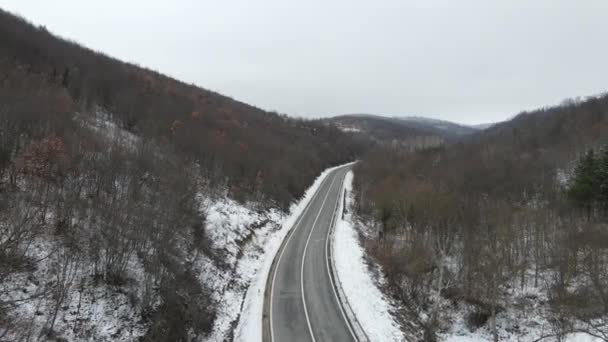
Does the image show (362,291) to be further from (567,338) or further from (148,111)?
(148,111)

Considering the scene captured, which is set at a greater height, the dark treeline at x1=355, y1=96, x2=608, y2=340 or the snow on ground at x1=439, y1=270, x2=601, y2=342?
the dark treeline at x1=355, y1=96, x2=608, y2=340

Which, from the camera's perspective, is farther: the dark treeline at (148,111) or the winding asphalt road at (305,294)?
the dark treeline at (148,111)

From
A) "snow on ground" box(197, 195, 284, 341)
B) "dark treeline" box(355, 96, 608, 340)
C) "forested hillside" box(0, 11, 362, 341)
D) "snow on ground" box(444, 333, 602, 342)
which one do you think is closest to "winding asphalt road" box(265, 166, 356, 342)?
"snow on ground" box(197, 195, 284, 341)

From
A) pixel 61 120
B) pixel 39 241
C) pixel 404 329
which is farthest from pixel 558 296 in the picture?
pixel 61 120

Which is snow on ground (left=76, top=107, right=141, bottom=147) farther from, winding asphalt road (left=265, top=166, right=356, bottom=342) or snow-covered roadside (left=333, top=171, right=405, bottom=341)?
snow-covered roadside (left=333, top=171, right=405, bottom=341)

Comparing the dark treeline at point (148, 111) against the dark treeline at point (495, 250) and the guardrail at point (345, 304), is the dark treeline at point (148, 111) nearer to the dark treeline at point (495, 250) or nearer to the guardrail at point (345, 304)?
the guardrail at point (345, 304)

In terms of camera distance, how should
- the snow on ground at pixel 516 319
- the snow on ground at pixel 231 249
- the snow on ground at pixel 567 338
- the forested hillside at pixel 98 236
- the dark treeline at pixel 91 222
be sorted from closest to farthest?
the forested hillside at pixel 98 236 → the dark treeline at pixel 91 222 → the snow on ground at pixel 231 249 → the snow on ground at pixel 567 338 → the snow on ground at pixel 516 319

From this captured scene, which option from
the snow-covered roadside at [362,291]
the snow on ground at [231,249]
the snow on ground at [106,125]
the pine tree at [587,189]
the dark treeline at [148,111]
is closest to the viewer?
the snow-covered roadside at [362,291]

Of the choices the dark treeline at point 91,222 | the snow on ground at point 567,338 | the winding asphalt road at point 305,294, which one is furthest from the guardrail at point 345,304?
the snow on ground at point 567,338
